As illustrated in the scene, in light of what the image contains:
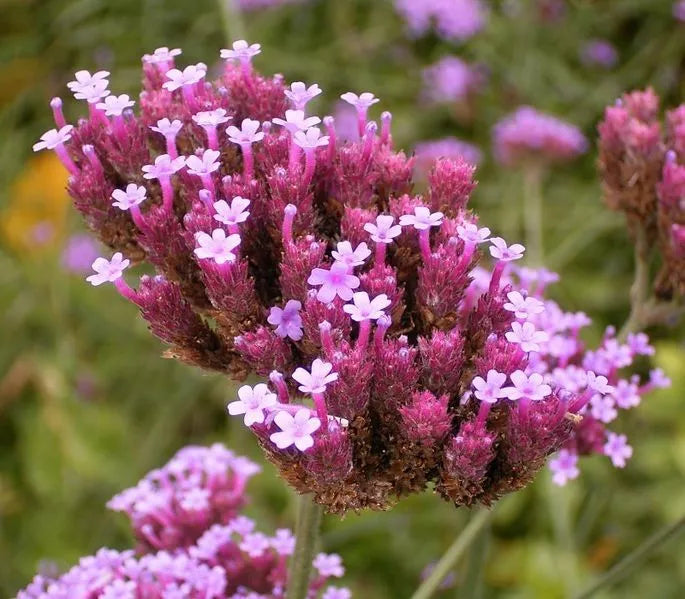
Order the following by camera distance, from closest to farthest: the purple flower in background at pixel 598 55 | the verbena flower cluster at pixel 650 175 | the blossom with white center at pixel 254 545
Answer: the blossom with white center at pixel 254 545, the verbena flower cluster at pixel 650 175, the purple flower in background at pixel 598 55

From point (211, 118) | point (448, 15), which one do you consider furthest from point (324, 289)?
point (448, 15)

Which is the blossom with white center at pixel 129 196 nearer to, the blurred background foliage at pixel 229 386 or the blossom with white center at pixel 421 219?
the blossom with white center at pixel 421 219

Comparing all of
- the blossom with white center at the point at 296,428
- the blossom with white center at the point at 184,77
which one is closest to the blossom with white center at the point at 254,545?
the blossom with white center at the point at 296,428

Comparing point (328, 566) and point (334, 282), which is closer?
point (334, 282)

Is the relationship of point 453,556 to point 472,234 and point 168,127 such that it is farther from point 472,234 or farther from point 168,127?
point 168,127

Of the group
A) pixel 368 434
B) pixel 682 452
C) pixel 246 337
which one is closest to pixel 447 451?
pixel 368 434

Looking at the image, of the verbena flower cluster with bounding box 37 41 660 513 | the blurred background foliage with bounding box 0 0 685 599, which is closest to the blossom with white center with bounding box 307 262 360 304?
the verbena flower cluster with bounding box 37 41 660 513

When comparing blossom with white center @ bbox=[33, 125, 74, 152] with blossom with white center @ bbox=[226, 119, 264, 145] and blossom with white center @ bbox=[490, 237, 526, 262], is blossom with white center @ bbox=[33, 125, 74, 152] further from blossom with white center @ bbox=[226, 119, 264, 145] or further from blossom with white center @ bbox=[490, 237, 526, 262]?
blossom with white center @ bbox=[490, 237, 526, 262]
